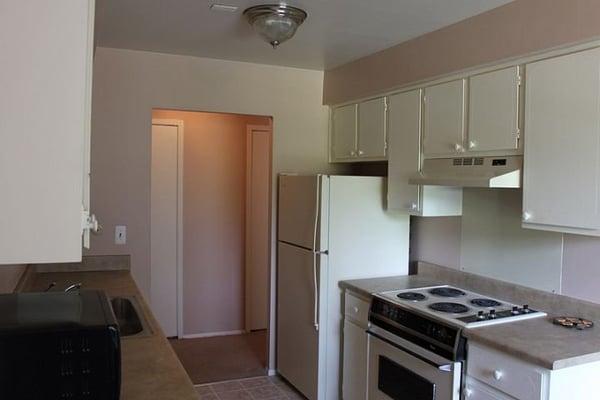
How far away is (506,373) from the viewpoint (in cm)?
216

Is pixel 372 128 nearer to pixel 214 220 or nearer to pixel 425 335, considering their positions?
pixel 425 335

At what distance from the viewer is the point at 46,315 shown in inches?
50.8

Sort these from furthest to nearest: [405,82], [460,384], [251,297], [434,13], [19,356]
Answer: [251,297] < [405,82] < [434,13] < [460,384] < [19,356]

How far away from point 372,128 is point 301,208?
745 millimetres

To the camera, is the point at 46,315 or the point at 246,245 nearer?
the point at 46,315

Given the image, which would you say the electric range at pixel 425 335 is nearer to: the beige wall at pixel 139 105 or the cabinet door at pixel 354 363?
the cabinet door at pixel 354 363

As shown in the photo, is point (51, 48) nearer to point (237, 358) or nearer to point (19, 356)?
point (19, 356)

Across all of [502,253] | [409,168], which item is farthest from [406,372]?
[409,168]

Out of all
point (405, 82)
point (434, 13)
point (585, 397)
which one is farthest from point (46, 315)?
point (405, 82)

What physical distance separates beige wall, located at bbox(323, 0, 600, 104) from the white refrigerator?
725 millimetres

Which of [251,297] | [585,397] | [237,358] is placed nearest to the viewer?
[585,397]

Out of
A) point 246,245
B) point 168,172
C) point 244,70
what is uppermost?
point 244,70

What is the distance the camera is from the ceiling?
260 centimetres

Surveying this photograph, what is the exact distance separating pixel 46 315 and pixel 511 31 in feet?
7.62
